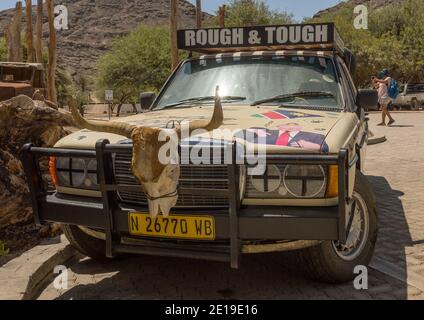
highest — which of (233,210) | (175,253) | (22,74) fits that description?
(22,74)

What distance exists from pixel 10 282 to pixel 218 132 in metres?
1.98

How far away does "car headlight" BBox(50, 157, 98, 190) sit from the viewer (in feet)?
12.3

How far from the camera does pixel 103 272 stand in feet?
14.7

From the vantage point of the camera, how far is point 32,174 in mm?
3920

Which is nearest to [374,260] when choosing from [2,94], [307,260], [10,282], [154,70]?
[307,260]

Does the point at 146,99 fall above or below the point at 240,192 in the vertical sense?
above

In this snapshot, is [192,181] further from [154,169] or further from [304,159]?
[304,159]

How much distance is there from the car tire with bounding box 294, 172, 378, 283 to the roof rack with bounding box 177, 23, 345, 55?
1.94 meters

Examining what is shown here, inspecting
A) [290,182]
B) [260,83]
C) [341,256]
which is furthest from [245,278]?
[260,83]

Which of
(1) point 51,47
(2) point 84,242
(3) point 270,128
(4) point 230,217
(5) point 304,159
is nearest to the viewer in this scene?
(5) point 304,159

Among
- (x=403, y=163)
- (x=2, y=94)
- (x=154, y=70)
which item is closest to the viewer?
(x=403, y=163)

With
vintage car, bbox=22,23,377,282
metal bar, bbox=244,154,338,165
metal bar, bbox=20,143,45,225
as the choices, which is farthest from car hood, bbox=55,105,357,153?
metal bar, bbox=20,143,45,225

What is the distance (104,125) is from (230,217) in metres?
1.06

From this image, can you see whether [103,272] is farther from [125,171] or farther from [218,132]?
[218,132]
